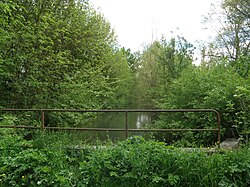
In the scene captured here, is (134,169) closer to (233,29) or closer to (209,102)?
(209,102)

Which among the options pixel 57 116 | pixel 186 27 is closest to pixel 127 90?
pixel 186 27

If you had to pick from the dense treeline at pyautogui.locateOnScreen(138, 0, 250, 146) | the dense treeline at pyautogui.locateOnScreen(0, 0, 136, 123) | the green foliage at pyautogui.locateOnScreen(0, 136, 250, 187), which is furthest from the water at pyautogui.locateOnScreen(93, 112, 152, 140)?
the green foliage at pyautogui.locateOnScreen(0, 136, 250, 187)

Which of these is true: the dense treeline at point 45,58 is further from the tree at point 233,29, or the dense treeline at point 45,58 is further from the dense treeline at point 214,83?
the tree at point 233,29

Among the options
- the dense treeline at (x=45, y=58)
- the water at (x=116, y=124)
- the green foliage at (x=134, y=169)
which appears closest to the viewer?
the green foliage at (x=134, y=169)

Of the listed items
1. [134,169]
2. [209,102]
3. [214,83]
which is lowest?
[134,169]

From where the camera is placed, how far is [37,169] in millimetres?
3459

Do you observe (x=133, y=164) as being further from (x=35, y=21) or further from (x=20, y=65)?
(x=35, y=21)

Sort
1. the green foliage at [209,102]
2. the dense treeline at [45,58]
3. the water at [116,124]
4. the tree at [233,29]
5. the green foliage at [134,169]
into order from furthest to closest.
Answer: the tree at [233,29] < the water at [116,124] < the dense treeline at [45,58] < the green foliage at [209,102] < the green foliage at [134,169]

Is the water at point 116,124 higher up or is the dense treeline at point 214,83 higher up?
the dense treeline at point 214,83

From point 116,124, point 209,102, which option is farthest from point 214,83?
point 116,124

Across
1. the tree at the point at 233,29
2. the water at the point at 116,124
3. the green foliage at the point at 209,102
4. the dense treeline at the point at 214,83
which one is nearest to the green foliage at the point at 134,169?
the dense treeline at the point at 214,83

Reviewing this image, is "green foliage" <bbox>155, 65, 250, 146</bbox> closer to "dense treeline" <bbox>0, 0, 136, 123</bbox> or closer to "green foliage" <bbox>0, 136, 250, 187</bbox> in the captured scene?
"green foliage" <bbox>0, 136, 250, 187</bbox>

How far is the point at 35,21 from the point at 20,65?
1.64 m

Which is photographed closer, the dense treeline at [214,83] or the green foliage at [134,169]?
the green foliage at [134,169]
